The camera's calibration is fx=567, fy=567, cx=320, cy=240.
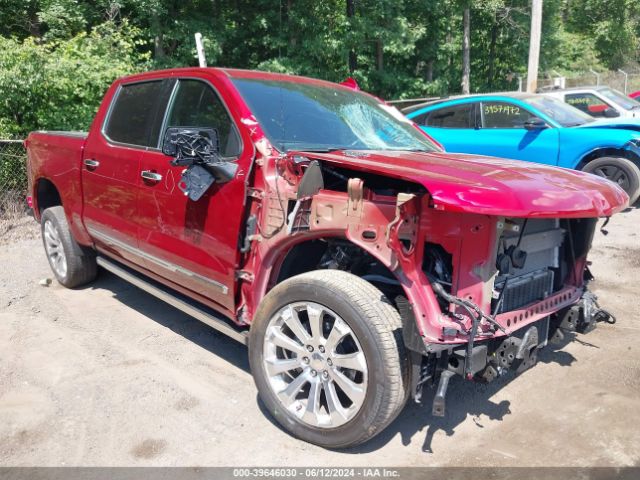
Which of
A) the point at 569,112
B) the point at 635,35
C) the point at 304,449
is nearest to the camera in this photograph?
the point at 304,449

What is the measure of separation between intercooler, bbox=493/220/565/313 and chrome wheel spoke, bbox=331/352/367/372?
707 millimetres

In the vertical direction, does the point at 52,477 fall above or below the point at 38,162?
below

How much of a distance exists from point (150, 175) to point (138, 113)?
28.3 inches

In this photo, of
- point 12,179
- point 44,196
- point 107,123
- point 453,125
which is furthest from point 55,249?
point 453,125

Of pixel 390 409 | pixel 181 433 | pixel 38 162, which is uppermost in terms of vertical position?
pixel 38 162

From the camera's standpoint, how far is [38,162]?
5.51m

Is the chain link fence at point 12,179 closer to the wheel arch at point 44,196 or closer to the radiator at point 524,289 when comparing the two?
the wheel arch at point 44,196

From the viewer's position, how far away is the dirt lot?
2.95m

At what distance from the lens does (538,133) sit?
816 cm

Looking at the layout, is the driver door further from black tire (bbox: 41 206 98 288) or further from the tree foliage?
the tree foliage

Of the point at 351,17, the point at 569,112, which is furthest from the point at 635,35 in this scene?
the point at 569,112

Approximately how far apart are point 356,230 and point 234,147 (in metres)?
1.04

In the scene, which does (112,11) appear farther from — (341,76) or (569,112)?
(569,112)

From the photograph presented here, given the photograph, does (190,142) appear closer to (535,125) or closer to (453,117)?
(535,125)
